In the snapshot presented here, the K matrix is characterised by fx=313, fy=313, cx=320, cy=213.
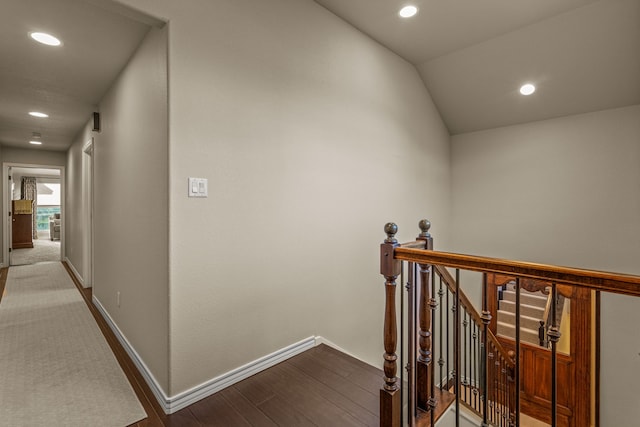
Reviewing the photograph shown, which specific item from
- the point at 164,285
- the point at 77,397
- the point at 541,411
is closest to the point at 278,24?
the point at 164,285

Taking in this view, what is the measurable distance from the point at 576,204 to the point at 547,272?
3424 millimetres

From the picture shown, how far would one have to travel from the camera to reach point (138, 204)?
220 cm

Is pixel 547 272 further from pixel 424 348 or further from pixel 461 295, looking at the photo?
pixel 461 295

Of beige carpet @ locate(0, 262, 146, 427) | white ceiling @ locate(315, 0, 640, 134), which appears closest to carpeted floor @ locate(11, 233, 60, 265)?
beige carpet @ locate(0, 262, 146, 427)

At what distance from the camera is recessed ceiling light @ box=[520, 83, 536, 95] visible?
3.51m

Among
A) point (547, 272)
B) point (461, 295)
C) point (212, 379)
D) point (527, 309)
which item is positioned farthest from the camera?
point (527, 309)

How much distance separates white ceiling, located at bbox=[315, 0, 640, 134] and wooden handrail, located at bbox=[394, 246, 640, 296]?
2288 millimetres

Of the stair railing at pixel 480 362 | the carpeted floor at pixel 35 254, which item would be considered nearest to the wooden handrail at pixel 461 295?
the stair railing at pixel 480 362

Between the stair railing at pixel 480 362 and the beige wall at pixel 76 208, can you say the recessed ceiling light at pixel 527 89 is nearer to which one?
the stair railing at pixel 480 362

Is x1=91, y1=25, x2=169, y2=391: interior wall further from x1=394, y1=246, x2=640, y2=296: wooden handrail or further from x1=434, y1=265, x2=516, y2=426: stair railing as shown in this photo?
x1=434, y1=265, x2=516, y2=426: stair railing

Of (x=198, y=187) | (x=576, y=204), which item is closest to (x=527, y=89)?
(x=576, y=204)

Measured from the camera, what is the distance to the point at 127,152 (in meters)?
2.46

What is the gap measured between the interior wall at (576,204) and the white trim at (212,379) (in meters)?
3.20

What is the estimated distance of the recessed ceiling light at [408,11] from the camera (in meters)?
2.66
